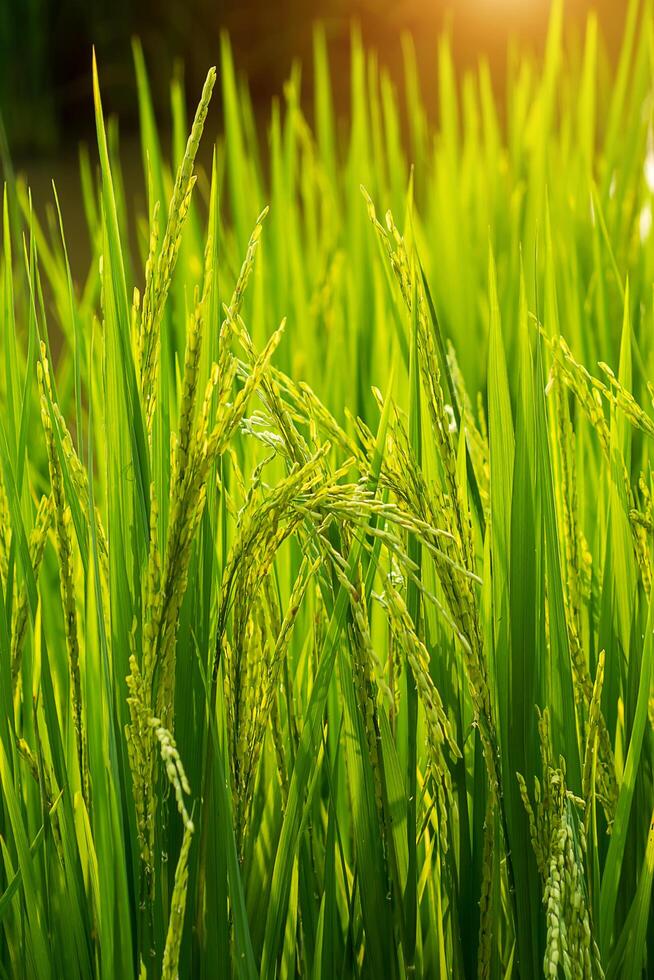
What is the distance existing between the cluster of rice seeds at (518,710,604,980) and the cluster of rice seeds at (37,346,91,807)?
8.1 inches

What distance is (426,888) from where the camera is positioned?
54 centimetres

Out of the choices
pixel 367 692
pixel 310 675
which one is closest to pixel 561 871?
pixel 367 692

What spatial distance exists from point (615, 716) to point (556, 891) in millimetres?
222

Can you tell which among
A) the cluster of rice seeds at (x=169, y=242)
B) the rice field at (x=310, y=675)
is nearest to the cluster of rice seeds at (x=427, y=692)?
the rice field at (x=310, y=675)

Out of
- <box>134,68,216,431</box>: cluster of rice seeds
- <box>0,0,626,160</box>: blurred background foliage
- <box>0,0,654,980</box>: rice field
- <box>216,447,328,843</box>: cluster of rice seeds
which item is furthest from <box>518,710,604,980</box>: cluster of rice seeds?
<box>0,0,626,160</box>: blurred background foliage

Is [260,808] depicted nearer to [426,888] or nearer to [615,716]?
[426,888]

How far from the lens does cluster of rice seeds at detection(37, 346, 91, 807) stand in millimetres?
457

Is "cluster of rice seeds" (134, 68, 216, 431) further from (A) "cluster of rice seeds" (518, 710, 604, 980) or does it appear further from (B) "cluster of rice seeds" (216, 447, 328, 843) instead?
(A) "cluster of rice seeds" (518, 710, 604, 980)

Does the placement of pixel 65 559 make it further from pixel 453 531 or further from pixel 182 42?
pixel 182 42

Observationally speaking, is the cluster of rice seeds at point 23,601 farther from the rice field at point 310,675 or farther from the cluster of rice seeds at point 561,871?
the cluster of rice seeds at point 561,871

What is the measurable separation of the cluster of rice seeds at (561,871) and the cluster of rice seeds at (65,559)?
20 centimetres

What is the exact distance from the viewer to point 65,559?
0.47 metres

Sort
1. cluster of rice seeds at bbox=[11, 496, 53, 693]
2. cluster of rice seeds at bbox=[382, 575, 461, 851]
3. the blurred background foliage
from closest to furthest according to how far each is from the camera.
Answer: cluster of rice seeds at bbox=[382, 575, 461, 851]
cluster of rice seeds at bbox=[11, 496, 53, 693]
the blurred background foliage

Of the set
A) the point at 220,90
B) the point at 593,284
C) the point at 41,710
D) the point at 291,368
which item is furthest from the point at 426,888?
the point at 220,90
